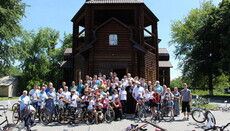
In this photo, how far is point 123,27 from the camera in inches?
693

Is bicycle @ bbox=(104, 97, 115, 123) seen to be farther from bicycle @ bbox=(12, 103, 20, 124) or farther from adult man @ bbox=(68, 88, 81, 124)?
bicycle @ bbox=(12, 103, 20, 124)

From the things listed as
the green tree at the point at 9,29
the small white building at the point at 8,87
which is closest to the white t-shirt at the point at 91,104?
the green tree at the point at 9,29

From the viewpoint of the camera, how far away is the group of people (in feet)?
35.2

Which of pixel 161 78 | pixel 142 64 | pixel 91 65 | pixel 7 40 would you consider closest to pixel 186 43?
pixel 161 78

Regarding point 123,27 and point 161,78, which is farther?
point 161,78

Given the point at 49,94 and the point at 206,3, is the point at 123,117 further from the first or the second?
the point at 206,3

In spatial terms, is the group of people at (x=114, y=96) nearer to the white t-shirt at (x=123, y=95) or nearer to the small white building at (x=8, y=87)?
the white t-shirt at (x=123, y=95)

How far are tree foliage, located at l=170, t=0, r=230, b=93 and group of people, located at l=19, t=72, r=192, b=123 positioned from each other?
700 inches

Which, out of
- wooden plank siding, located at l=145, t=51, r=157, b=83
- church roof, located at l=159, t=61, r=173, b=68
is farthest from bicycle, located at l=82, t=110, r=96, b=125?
church roof, located at l=159, t=61, r=173, b=68

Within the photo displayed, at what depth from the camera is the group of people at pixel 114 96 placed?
422 inches

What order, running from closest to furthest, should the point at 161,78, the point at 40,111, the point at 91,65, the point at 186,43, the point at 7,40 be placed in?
the point at 40,111 → the point at 91,65 → the point at 7,40 → the point at 161,78 → the point at 186,43

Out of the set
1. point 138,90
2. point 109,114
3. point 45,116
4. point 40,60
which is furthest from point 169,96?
point 40,60

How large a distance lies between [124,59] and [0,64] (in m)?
14.3

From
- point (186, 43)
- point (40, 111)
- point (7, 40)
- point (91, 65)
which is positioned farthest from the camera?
point (186, 43)
